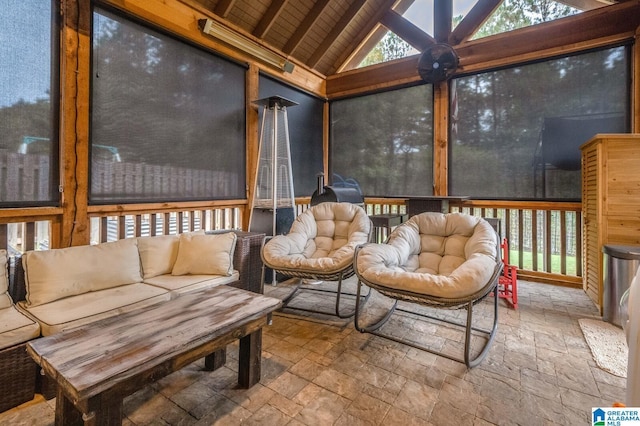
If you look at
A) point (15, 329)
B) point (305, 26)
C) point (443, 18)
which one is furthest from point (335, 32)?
point (15, 329)

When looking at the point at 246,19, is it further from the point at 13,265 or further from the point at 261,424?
the point at 261,424

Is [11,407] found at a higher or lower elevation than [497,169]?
lower

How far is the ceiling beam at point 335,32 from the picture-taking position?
4.57 meters

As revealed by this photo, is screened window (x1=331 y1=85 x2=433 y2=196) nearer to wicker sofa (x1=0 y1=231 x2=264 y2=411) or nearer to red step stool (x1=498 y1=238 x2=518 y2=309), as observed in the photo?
red step stool (x1=498 y1=238 x2=518 y2=309)

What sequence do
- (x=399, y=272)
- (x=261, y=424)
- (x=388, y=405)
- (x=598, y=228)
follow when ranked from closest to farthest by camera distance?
(x=261, y=424) < (x=388, y=405) < (x=399, y=272) < (x=598, y=228)

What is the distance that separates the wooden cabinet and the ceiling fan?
6.10 feet

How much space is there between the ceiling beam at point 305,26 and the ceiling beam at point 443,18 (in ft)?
4.97

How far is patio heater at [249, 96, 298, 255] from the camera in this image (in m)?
3.81

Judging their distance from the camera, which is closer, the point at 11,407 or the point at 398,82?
the point at 11,407

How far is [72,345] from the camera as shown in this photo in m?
1.35

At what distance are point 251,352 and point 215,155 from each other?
2.55 m

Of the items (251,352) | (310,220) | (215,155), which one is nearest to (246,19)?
(215,155)

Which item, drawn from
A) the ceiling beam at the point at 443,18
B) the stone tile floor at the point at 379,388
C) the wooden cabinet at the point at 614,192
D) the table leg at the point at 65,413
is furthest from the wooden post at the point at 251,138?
the wooden cabinet at the point at 614,192

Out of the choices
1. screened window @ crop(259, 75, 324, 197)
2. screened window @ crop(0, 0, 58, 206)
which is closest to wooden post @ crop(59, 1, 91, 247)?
screened window @ crop(0, 0, 58, 206)
